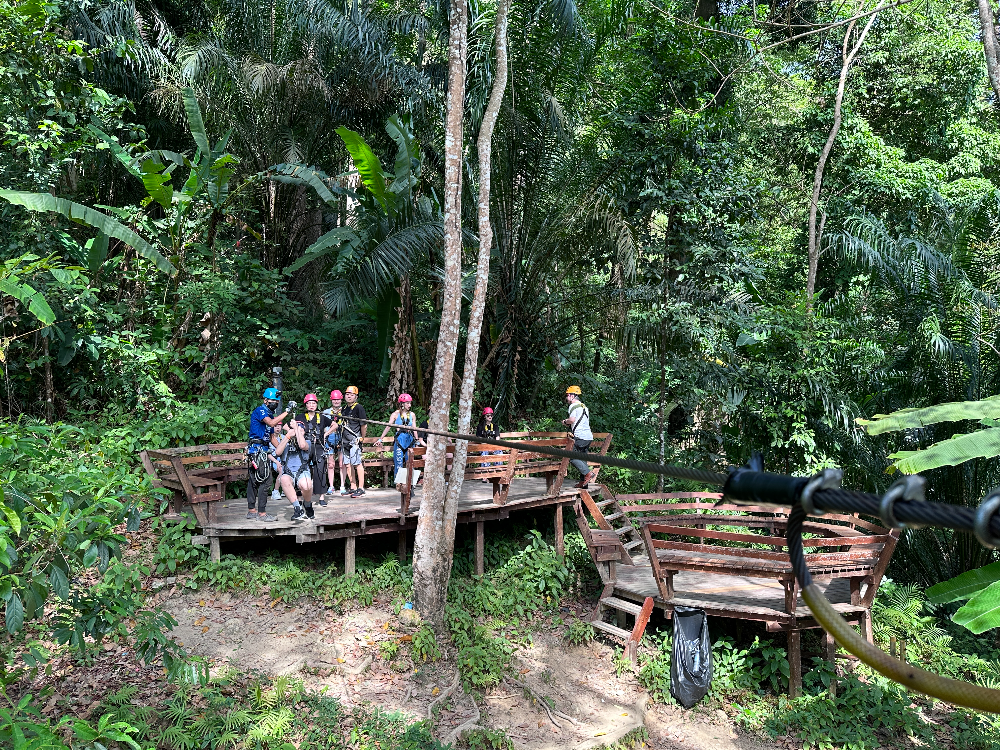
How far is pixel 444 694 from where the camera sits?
7879mm

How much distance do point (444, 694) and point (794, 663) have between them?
4279 mm

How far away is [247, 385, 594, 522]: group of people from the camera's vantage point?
29.9 feet

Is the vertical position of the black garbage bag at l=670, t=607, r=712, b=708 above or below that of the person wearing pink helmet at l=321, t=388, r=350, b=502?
below

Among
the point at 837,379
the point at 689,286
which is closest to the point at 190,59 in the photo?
the point at 689,286

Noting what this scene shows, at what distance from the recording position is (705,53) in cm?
1225

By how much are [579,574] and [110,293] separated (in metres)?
9.08

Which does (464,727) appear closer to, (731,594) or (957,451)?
(731,594)

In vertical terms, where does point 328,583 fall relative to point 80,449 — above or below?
below

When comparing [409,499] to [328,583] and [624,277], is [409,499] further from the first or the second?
[624,277]

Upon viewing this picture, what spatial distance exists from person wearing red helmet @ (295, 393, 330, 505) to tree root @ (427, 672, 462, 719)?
10.2ft

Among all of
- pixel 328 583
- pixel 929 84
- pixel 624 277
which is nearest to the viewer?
pixel 328 583

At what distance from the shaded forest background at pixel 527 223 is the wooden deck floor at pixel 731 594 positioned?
2614mm

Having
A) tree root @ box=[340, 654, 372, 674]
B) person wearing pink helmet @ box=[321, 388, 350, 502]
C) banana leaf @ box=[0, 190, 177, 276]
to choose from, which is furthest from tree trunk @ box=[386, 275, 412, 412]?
tree root @ box=[340, 654, 372, 674]

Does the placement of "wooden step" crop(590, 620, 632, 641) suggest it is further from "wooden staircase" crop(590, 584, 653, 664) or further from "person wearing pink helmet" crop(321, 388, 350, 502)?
"person wearing pink helmet" crop(321, 388, 350, 502)
